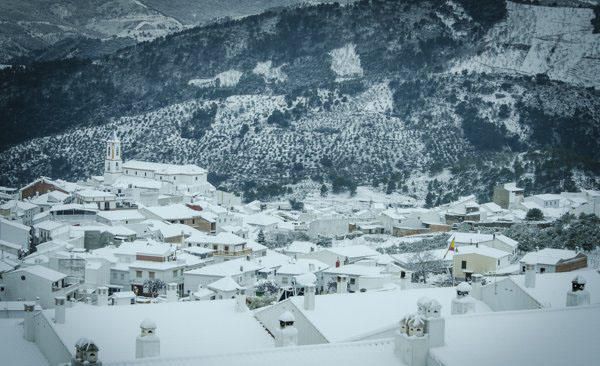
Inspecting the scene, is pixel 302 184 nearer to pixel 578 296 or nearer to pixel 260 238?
pixel 260 238

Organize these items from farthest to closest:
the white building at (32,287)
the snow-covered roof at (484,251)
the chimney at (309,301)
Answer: the snow-covered roof at (484,251) < the white building at (32,287) < the chimney at (309,301)

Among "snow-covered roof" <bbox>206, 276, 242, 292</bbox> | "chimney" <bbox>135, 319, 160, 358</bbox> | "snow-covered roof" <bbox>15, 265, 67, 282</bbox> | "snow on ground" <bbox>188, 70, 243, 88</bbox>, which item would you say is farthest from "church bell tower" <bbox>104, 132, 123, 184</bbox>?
"chimney" <bbox>135, 319, 160, 358</bbox>

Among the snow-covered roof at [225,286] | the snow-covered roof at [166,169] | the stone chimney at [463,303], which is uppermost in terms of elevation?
the snow-covered roof at [166,169]

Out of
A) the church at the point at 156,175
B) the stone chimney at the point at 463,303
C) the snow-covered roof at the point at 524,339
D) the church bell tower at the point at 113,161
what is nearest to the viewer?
the snow-covered roof at the point at 524,339

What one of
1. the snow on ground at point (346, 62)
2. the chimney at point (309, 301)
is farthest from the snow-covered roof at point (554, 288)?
the snow on ground at point (346, 62)

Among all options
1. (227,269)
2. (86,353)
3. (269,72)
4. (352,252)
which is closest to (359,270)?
(227,269)

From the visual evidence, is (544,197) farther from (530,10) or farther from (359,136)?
(530,10)

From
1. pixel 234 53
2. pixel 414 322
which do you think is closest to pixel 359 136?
pixel 234 53

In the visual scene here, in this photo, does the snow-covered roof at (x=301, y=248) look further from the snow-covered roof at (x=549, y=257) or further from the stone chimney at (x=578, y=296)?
the stone chimney at (x=578, y=296)
